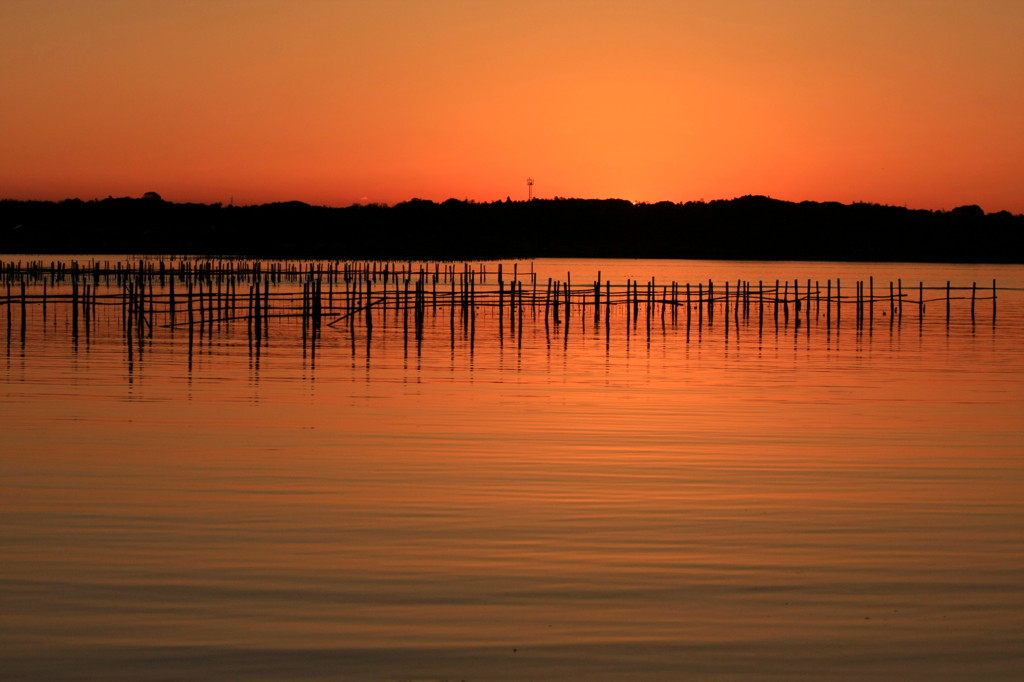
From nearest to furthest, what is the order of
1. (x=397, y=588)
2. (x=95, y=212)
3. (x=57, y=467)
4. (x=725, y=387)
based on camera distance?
(x=397, y=588)
(x=57, y=467)
(x=725, y=387)
(x=95, y=212)

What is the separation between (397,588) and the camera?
8.23 m

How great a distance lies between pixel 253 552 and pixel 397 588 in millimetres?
1503

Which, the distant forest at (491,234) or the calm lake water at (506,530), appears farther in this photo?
the distant forest at (491,234)

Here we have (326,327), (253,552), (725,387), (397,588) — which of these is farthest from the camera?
(326,327)

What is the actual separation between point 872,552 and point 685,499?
2344mm

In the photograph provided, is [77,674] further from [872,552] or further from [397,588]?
[872,552]

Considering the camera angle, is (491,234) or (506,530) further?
(491,234)

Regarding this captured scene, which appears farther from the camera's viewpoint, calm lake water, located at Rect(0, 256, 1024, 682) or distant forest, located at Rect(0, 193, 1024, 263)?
distant forest, located at Rect(0, 193, 1024, 263)

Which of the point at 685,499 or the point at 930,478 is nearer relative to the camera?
the point at 685,499

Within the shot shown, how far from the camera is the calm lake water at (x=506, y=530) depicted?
698 centimetres

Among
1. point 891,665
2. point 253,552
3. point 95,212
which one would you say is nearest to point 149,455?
point 253,552

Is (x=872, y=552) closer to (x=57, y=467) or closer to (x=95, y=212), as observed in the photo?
(x=57, y=467)

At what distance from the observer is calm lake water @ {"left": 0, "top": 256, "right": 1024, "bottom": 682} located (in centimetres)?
698

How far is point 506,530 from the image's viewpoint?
1005 cm
